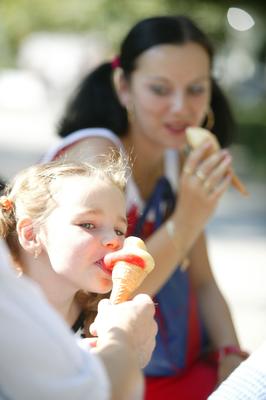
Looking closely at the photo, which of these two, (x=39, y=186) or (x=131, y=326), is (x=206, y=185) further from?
(x=131, y=326)

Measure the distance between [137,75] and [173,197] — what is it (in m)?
0.46

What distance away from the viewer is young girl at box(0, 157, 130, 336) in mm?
1780

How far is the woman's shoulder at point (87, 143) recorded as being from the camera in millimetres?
2828

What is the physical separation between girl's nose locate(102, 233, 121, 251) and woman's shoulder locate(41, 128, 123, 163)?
1.03 meters

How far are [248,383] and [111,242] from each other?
15.3 inches

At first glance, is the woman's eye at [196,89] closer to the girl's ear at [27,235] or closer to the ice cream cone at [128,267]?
the girl's ear at [27,235]

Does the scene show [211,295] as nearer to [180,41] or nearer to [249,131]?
[180,41]

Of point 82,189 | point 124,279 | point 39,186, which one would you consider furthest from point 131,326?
point 39,186

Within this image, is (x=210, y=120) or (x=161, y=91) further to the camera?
(x=210, y=120)

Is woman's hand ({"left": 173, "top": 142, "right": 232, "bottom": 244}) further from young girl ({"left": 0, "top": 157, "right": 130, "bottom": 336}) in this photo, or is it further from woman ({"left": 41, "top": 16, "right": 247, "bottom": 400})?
→ young girl ({"left": 0, "top": 157, "right": 130, "bottom": 336})

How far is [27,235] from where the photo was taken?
1925 millimetres

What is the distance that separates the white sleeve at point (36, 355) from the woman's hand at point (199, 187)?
1458 millimetres

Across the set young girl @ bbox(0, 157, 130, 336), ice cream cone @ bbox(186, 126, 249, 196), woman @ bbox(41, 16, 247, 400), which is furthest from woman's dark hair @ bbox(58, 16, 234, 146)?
young girl @ bbox(0, 157, 130, 336)

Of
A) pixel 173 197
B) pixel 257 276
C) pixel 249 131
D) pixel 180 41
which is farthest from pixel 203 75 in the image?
pixel 249 131
